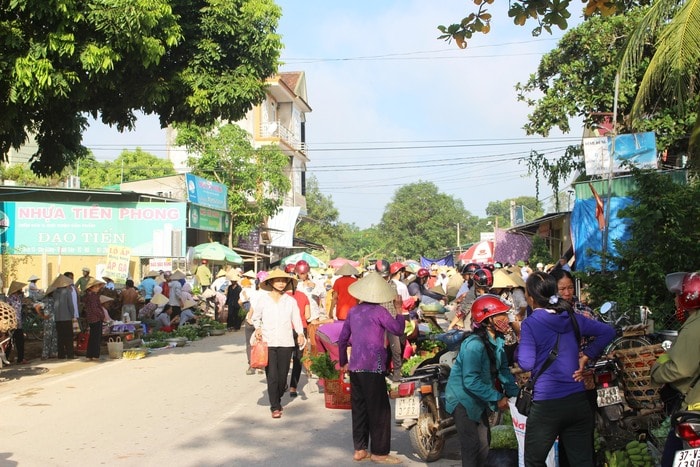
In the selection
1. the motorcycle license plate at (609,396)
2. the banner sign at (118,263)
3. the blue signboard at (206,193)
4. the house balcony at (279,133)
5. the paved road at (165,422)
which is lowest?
the paved road at (165,422)

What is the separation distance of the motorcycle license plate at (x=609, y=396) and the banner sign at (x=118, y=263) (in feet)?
56.3

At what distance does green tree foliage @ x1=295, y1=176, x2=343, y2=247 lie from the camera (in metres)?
64.8

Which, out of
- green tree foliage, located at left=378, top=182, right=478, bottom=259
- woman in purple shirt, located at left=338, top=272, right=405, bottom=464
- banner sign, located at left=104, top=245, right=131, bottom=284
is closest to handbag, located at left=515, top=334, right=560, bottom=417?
woman in purple shirt, located at left=338, top=272, right=405, bottom=464

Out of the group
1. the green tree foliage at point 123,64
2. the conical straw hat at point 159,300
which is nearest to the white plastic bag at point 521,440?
the green tree foliage at point 123,64

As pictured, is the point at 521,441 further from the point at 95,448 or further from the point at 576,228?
the point at 576,228

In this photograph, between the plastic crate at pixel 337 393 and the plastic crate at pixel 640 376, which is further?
the plastic crate at pixel 337 393

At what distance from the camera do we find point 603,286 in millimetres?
12883

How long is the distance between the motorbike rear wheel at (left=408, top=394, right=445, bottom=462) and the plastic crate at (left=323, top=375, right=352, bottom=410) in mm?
2239

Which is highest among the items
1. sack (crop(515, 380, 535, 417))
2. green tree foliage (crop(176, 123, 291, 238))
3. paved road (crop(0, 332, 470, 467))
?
green tree foliage (crop(176, 123, 291, 238))

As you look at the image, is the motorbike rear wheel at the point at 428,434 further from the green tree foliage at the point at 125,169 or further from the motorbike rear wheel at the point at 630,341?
the green tree foliage at the point at 125,169

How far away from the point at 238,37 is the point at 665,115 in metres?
14.1

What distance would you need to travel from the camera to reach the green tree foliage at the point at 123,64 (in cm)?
1197

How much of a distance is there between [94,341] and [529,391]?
12.9 m

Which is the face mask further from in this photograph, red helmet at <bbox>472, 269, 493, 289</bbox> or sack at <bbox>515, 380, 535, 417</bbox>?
red helmet at <bbox>472, 269, 493, 289</bbox>
